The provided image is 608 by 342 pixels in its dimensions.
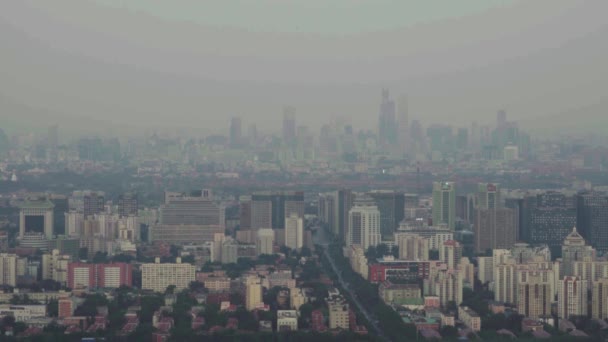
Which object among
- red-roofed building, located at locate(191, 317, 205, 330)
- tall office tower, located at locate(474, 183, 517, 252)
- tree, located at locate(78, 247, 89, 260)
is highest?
tall office tower, located at locate(474, 183, 517, 252)

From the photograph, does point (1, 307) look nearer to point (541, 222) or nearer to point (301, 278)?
point (301, 278)

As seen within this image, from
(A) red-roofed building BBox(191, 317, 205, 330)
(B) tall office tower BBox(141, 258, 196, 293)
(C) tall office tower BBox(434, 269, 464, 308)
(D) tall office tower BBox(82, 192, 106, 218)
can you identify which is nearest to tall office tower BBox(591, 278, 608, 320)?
(C) tall office tower BBox(434, 269, 464, 308)

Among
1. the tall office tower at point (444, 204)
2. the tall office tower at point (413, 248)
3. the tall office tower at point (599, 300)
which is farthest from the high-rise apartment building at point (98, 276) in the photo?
the tall office tower at point (444, 204)

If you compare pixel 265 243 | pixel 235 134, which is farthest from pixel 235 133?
pixel 265 243

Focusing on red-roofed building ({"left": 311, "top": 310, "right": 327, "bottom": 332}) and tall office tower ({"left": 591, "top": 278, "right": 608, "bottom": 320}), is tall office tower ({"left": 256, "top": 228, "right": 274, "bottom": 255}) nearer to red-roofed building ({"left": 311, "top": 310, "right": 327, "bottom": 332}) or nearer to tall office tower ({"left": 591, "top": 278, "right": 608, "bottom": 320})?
red-roofed building ({"left": 311, "top": 310, "right": 327, "bottom": 332})

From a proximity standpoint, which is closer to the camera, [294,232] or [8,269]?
[8,269]

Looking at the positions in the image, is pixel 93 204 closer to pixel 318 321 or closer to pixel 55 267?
pixel 55 267
